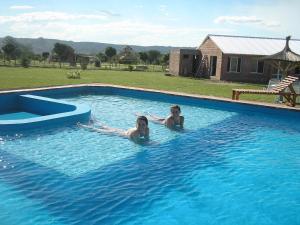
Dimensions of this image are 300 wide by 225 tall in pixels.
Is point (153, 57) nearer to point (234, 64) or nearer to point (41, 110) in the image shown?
point (234, 64)

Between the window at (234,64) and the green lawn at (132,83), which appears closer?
the green lawn at (132,83)

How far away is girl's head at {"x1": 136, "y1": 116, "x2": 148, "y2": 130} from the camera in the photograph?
10.1 meters

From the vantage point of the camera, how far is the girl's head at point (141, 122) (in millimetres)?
10102

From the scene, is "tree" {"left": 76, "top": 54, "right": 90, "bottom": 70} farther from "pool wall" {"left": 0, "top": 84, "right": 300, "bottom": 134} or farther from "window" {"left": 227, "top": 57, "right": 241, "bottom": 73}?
"pool wall" {"left": 0, "top": 84, "right": 300, "bottom": 134}

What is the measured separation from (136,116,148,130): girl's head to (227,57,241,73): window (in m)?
21.1

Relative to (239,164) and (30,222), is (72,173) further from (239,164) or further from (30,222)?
(239,164)

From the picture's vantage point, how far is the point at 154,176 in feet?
25.9

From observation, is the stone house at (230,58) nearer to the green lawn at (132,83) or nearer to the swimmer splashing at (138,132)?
the green lawn at (132,83)

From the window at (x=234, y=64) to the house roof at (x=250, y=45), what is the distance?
681 mm

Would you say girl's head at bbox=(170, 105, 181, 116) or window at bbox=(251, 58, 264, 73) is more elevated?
window at bbox=(251, 58, 264, 73)

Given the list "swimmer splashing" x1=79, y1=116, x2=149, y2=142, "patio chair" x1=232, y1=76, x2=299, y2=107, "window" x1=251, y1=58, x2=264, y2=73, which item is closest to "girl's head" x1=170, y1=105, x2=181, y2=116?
"swimmer splashing" x1=79, y1=116, x2=149, y2=142

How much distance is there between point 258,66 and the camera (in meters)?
29.6

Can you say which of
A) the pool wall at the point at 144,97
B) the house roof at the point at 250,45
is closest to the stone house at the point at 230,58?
the house roof at the point at 250,45

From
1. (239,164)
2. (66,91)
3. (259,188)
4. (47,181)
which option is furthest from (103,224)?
(66,91)
